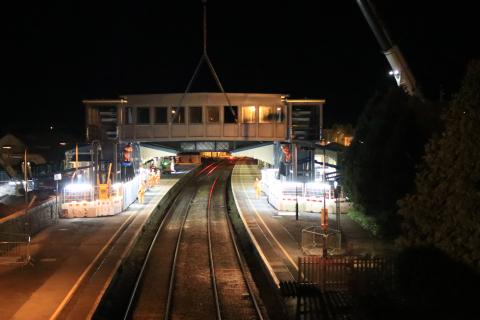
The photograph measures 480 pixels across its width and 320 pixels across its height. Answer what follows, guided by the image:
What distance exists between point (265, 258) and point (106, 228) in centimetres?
931

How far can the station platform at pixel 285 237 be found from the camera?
17.5 meters

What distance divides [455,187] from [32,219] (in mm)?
17334

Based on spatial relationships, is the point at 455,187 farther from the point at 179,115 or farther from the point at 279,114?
the point at 179,115

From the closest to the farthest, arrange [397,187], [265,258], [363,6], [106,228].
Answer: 1. [265,258]
2. [397,187]
3. [106,228]
4. [363,6]

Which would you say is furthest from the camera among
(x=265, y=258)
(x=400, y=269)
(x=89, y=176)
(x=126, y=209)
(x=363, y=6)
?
(x=89, y=176)

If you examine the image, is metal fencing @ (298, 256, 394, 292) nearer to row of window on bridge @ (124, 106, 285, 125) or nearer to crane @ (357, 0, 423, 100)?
crane @ (357, 0, 423, 100)

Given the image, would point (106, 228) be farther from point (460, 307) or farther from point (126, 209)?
point (460, 307)

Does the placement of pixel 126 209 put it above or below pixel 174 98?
below

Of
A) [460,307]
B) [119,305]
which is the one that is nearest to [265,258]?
[119,305]

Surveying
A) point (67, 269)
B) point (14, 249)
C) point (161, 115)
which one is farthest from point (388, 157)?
point (161, 115)

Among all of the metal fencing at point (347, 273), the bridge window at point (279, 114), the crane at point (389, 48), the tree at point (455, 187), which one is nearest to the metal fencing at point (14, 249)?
the metal fencing at point (347, 273)

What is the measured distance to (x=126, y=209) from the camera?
102ft

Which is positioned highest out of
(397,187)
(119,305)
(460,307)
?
(397,187)

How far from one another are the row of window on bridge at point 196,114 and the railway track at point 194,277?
7708mm
